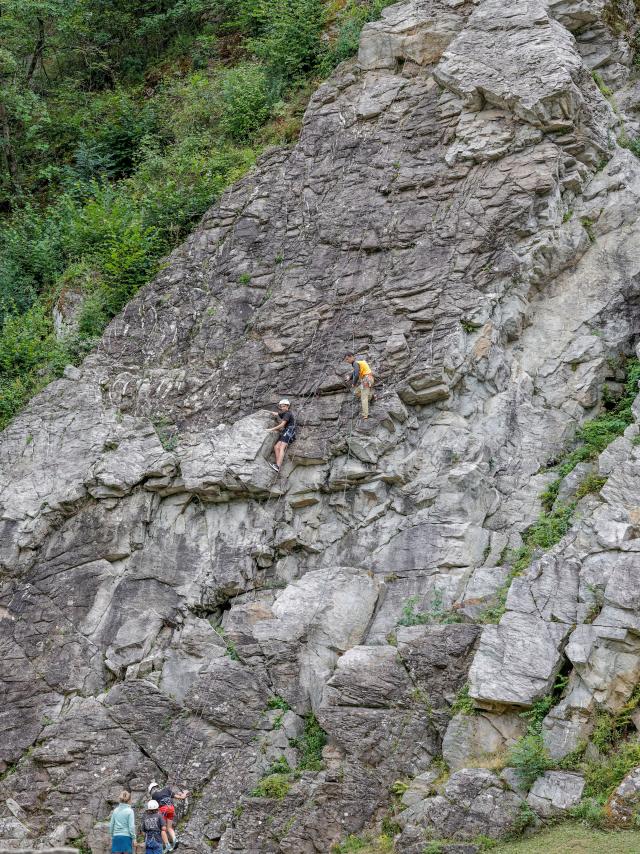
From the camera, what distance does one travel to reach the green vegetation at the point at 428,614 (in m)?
15.7

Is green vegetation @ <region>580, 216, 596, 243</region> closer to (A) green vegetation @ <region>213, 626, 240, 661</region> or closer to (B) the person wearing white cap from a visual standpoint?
(B) the person wearing white cap

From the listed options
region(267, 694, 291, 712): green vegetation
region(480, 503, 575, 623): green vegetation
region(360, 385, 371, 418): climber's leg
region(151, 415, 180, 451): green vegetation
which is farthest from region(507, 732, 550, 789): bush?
region(151, 415, 180, 451): green vegetation

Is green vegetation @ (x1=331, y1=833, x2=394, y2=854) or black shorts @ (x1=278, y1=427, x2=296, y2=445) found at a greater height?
black shorts @ (x1=278, y1=427, x2=296, y2=445)

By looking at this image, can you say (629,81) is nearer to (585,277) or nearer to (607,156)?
(607,156)

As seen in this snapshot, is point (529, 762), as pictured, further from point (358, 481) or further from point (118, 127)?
point (118, 127)

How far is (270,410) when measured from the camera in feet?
62.2

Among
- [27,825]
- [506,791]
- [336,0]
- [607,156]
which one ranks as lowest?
[27,825]

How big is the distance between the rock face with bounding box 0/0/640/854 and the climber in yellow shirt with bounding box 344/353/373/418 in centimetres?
23

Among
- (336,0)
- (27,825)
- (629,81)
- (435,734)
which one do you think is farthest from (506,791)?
(336,0)

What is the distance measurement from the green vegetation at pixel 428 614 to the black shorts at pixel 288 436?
3.67m

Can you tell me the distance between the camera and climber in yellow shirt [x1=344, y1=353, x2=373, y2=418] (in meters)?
17.9

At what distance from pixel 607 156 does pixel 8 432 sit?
41.0 ft

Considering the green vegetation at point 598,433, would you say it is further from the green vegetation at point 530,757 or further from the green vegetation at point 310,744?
the green vegetation at point 310,744

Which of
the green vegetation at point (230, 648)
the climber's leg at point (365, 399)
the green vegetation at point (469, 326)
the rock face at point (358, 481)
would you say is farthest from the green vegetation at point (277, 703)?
the green vegetation at point (469, 326)
